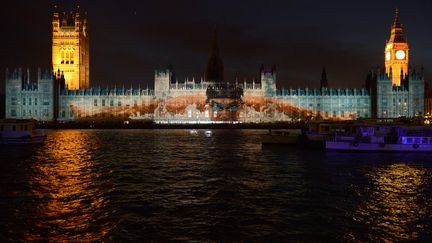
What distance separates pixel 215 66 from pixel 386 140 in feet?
275

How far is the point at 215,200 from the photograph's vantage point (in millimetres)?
19750

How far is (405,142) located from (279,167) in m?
17.3

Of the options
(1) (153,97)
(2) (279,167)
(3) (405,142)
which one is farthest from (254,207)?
(1) (153,97)

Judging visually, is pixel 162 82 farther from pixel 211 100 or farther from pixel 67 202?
pixel 67 202

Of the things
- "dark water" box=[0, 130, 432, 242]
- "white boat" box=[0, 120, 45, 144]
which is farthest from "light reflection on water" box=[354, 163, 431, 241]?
"white boat" box=[0, 120, 45, 144]

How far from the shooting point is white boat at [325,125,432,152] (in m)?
41.2

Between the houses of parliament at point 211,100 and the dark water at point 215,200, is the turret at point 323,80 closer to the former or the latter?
the houses of parliament at point 211,100

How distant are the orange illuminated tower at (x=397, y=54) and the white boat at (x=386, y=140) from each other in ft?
275

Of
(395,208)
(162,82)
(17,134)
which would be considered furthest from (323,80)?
(395,208)

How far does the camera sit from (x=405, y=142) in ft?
136

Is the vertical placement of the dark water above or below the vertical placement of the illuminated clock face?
below

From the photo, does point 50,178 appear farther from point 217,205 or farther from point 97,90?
point 97,90

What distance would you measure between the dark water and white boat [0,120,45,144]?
57.5 feet

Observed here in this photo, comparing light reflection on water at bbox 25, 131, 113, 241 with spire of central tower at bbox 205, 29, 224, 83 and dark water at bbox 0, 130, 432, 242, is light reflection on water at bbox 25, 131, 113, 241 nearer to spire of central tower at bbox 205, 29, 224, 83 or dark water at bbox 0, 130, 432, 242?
dark water at bbox 0, 130, 432, 242
